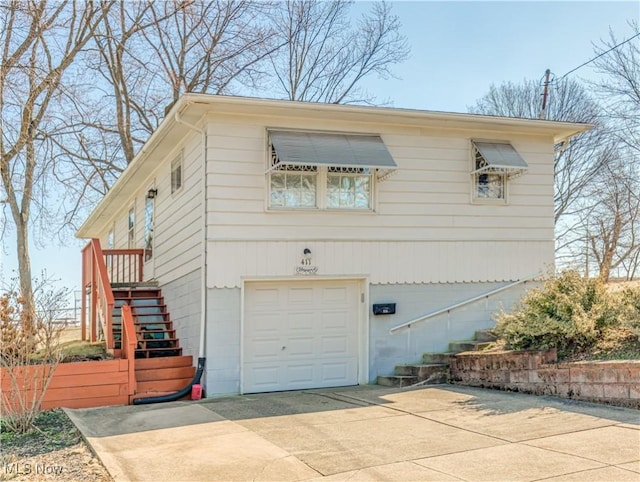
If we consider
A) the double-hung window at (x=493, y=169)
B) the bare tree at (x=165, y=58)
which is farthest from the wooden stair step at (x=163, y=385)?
the bare tree at (x=165, y=58)

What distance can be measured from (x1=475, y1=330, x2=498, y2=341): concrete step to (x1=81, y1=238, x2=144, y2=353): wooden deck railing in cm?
555

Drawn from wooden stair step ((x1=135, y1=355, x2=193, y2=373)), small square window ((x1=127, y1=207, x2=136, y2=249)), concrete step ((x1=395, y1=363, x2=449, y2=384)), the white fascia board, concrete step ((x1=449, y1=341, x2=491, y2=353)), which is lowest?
concrete step ((x1=395, y1=363, x2=449, y2=384))

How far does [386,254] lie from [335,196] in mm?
1260

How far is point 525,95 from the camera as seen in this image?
25.2 metres

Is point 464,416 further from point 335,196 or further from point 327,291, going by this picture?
point 335,196

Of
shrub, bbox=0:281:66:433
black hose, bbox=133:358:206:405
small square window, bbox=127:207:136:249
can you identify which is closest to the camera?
shrub, bbox=0:281:66:433

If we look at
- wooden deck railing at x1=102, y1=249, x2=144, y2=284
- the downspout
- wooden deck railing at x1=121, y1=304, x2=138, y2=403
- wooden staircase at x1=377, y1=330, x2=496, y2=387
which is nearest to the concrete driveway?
wooden deck railing at x1=121, y1=304, x2=138, y2=403

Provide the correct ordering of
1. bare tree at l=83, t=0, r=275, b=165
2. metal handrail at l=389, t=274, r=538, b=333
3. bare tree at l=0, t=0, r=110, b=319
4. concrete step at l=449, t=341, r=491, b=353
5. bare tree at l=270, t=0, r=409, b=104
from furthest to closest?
bare tree at l=270, t=0, r=409, b=104
bare tree at l=83, t=0, r=275, b=165
bare tree at l=0, t=0, r=110, b=319
metal handrail at l=389, t=274, r=538, b=333
concrete step at l=449, t=341, r=491, b=353

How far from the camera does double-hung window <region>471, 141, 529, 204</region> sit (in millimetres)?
10594

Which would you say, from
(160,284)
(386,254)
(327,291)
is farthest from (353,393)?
(160,284)

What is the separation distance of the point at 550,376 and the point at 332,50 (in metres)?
17.3

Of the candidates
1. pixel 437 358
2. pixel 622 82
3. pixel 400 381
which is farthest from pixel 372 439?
pixel 622 82

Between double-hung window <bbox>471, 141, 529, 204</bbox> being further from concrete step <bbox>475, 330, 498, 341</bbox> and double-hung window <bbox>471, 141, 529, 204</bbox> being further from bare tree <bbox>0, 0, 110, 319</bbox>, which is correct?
bare tree <bbox>0, 0, 110, 319</bbox>

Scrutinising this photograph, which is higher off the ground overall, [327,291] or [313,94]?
[313,94]
